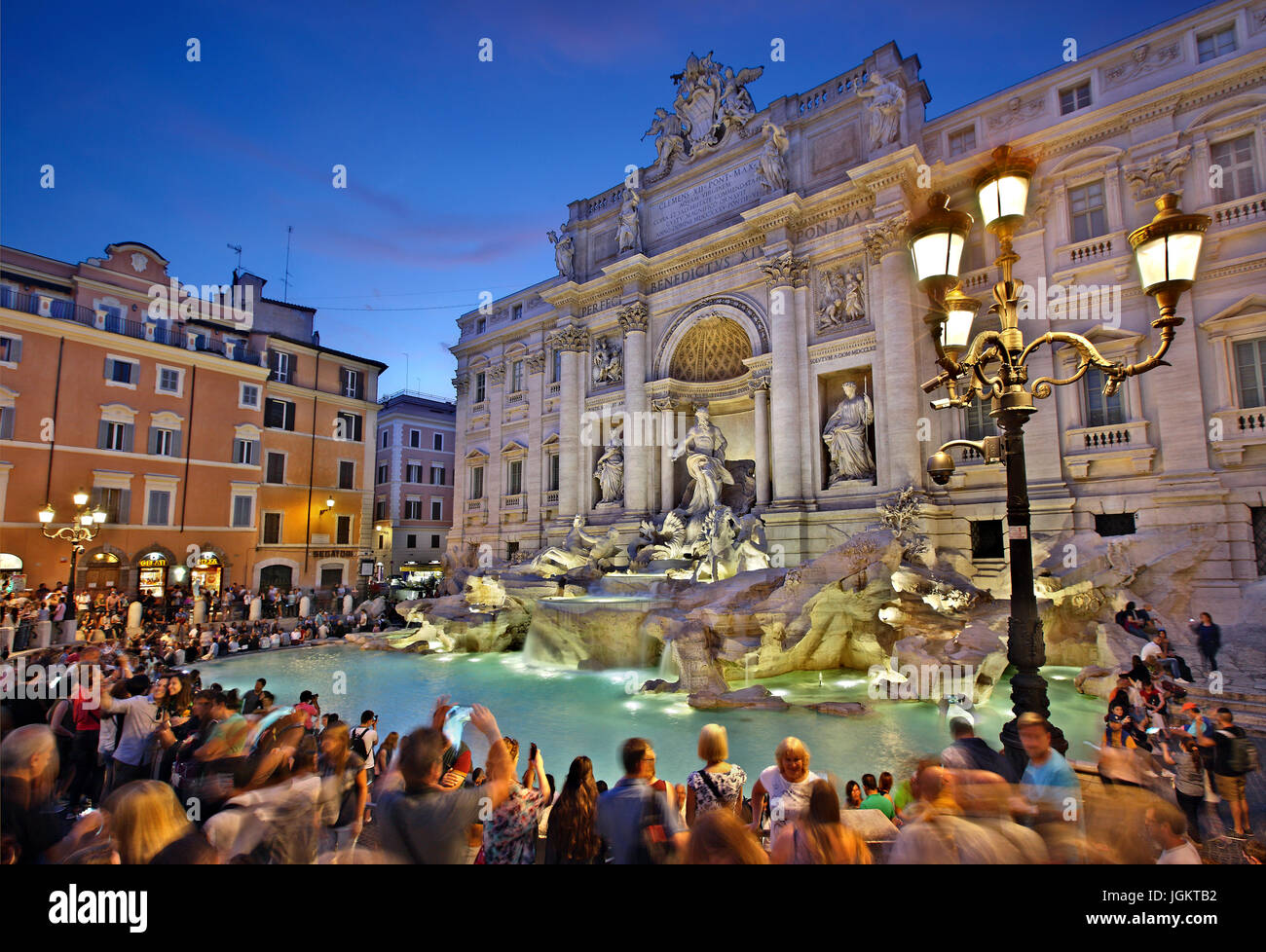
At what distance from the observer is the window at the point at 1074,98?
48.1 feet

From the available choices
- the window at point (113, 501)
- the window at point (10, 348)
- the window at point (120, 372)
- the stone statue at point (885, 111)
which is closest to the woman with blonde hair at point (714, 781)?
the stone statue at point (885, 111)

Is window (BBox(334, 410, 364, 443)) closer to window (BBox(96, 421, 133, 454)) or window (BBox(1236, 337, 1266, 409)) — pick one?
window (BBox(96, 421, 133, 454))

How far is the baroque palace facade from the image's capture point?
12.6 meters

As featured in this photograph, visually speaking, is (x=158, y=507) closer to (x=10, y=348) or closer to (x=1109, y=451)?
(x=10, y=348)

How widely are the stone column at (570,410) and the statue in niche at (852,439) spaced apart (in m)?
10.1

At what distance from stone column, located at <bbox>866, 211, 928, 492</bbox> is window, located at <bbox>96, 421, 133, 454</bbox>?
83.6 ft

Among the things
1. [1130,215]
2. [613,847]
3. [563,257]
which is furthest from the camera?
[563,257]

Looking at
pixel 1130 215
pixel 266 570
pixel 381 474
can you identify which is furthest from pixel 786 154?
pixel 381 474

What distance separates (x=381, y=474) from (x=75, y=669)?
31613 mm

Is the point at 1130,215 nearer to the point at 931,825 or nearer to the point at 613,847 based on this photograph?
the point at 931,825

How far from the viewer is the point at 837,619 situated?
11.7 m

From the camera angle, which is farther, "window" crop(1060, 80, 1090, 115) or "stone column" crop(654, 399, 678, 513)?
"stone column" crop(654, 399, 678, 513)

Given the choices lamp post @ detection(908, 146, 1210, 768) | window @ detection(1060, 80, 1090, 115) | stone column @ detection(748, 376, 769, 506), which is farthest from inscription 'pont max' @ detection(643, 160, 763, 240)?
lamp post @ detection(908, 146, 1210, 768)

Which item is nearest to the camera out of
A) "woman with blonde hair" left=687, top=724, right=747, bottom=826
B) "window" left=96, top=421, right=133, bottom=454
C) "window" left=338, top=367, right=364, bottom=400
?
"woman with blonde hair" left=687, top=724, right=747, bottom=826
